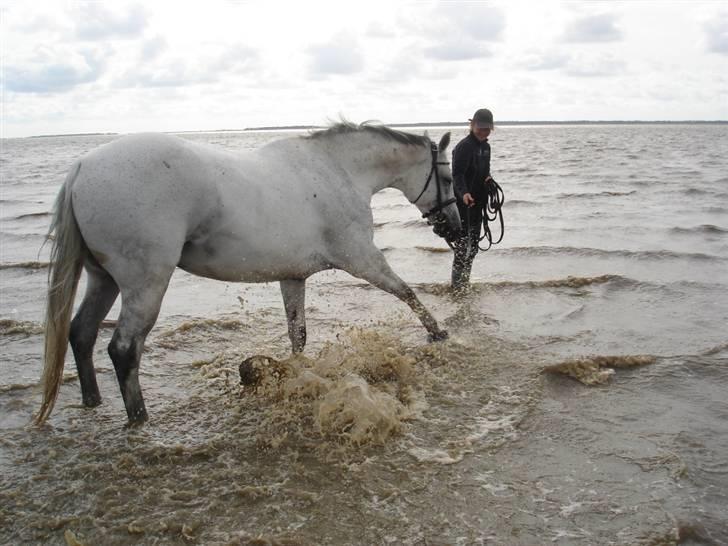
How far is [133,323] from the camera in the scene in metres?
3.96

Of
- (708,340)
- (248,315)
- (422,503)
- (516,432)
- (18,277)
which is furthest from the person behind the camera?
(18,277)

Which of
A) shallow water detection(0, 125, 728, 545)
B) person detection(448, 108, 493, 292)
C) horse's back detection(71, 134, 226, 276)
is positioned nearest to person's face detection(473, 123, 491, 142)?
person detection(448, 108, 493, 292)

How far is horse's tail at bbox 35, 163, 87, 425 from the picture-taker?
12.6 ft

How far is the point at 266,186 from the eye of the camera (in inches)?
178

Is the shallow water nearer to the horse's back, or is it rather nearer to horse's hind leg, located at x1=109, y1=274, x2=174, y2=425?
horse's hind leg, located at x1=109, y1=274, x2=174, y2=425

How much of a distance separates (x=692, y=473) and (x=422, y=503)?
1632 millimetres

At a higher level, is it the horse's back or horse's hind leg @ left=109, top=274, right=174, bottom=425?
the horse's back

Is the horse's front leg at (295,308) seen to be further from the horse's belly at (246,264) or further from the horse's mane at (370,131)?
the horse's mane at (370,131)

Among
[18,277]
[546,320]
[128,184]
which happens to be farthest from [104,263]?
[18,277]

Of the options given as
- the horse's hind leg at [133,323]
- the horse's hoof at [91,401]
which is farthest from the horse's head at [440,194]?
the horse's hoof at [91,401]

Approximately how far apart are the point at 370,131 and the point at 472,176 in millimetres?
2254

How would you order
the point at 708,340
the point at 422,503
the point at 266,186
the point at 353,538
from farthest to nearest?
the point at 708,340 → the point at 266,186 → the point at 422,503 → the point at 353,538

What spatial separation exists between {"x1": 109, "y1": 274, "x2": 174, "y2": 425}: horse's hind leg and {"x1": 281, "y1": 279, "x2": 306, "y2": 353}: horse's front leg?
4.77 ft

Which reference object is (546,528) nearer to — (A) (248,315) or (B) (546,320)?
(B) (546,320)
